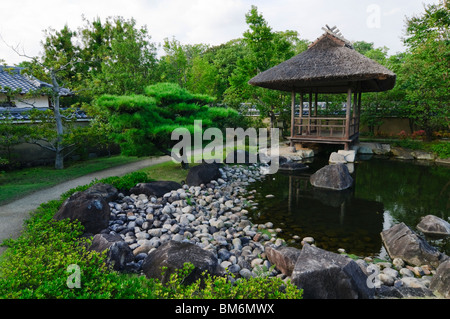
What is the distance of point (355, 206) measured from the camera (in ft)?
26.9

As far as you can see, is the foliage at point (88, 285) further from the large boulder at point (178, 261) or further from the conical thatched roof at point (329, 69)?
the conical thatched roof at point (329, 69)

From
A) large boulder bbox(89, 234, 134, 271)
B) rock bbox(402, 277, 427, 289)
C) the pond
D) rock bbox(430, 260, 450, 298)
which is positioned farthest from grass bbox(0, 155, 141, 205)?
rock bbox(430, 260, 450, 298)

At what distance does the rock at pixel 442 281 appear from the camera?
162 inches

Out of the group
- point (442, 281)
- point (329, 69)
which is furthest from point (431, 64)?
point (442, 281)

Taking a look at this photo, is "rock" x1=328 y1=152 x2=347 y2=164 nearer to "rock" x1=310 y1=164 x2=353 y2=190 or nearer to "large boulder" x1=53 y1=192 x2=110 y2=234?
"rock" x1=310 y1=164 x2=353 y2=190

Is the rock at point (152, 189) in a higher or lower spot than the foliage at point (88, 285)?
lower

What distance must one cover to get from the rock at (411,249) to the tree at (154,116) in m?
6.06

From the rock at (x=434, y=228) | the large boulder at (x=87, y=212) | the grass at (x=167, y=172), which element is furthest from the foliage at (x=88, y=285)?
the grass at (x=167, y=172)

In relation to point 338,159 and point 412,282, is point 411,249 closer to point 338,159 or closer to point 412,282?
point 412,282

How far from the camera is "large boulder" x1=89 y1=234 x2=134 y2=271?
4355 mm

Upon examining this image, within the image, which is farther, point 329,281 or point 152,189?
point 152,189

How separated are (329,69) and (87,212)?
1075cm

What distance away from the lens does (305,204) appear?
8.32 m
